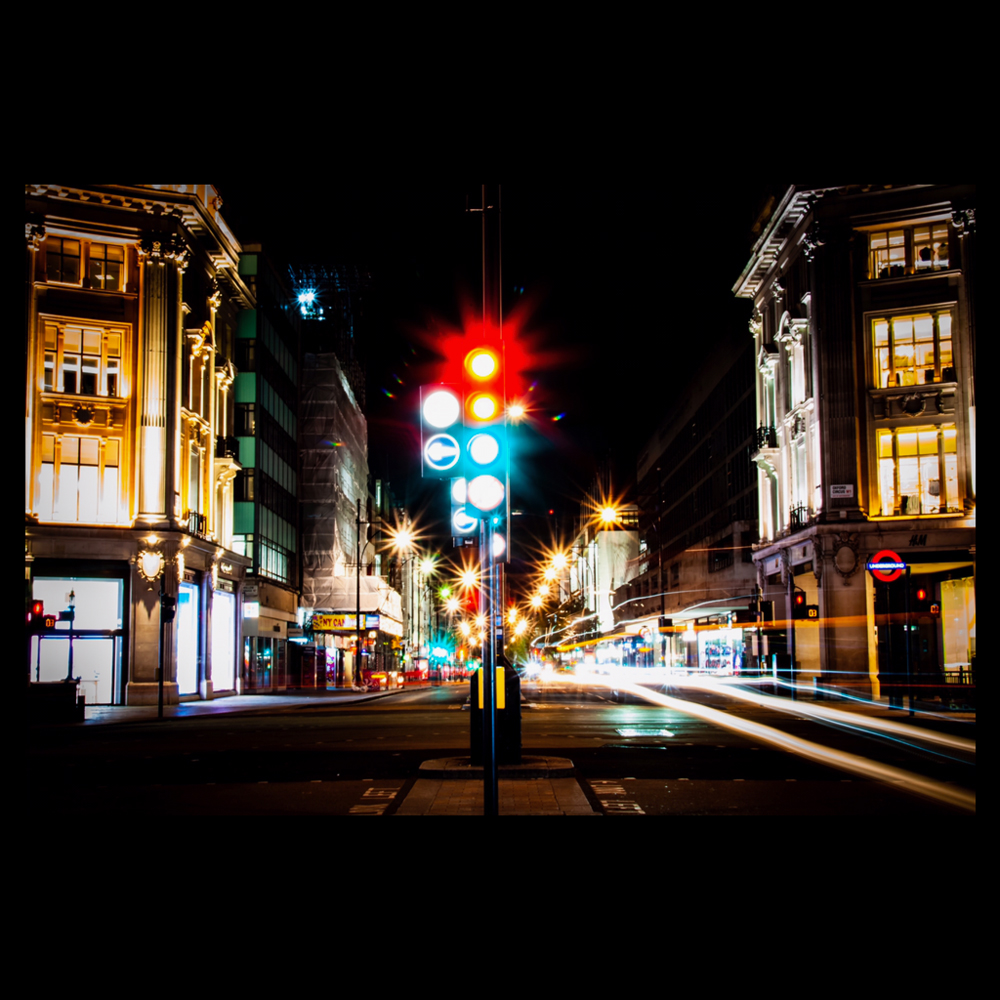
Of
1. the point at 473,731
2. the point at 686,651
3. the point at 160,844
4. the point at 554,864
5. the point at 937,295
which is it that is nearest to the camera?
the point at 554,864

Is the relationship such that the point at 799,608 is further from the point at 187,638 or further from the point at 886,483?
the point at 187,638

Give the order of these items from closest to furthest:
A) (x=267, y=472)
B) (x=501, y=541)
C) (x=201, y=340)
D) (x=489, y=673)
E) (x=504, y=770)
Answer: (x=489, y=673), (x=501, y=541), (x=504, y=770), (x=201, y=340), (x=267, y=472)

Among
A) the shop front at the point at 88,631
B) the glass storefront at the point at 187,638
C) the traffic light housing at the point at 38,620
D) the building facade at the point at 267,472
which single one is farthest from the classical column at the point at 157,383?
the traffic light housing at the point at 38,620

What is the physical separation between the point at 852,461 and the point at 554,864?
3630cm

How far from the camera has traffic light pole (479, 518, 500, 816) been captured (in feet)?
25.4

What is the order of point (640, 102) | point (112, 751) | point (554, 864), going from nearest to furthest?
1. point (640, 102)
2. point (554, 864)
3. point (112, 751)

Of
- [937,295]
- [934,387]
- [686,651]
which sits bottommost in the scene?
[686,651]

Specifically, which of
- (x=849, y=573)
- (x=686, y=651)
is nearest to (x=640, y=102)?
(x=849, y=573)

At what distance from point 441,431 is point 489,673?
205 centimetres

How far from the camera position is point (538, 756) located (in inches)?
595

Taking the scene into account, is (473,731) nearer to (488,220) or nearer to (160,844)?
(160,844)

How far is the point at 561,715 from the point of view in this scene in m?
28.9

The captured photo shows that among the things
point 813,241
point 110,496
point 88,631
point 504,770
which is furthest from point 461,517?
point 813,241

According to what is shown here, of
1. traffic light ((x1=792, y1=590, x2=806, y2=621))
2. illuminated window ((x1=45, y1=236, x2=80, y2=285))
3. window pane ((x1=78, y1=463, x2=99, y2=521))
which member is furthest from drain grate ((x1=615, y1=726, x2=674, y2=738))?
illuminated window ((x1=45, y1=236, x2=80, y2=285))
